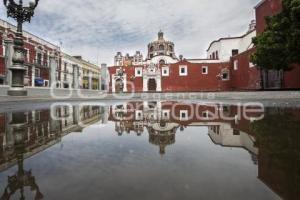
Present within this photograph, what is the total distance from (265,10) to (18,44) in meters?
20.3

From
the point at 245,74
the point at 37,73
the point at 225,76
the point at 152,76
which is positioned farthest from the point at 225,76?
the point at 37,73

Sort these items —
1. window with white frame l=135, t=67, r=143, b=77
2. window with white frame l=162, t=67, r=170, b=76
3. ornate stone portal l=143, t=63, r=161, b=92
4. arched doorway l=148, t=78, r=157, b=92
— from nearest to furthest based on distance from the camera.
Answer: ornate stone portal l=143, t=63, r=161, b=92, window with white frame l=162, t=67, r=170, b=76, arched doorway l=148, t=78, r=157, b=92, window with white frame l=135, t=67, r=143, b=77

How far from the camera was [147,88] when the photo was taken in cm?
3584

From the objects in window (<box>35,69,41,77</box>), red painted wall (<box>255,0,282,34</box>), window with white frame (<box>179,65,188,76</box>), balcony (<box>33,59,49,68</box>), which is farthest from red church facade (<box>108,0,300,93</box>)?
window (<box>35,69,41,77</box>)

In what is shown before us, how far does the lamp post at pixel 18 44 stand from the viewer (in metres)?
10.5

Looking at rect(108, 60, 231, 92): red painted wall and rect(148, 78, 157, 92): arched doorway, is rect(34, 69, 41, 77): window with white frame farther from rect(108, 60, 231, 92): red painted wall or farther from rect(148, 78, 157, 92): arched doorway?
rect(108, 60, 231, 92): red painted wall

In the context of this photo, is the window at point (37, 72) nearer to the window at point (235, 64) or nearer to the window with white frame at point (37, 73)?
the window with white frame at point (37, 73)

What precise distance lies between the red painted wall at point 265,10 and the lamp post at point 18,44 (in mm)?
16698

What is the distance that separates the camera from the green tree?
11800 millimetres

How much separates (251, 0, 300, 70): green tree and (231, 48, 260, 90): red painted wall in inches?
445

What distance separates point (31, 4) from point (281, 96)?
14809 mm

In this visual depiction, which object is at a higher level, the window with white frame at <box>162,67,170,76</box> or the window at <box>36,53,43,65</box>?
the window at <box>36,53,43,65</box>

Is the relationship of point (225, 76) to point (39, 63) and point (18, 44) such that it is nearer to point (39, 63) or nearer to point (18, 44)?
point (39, 63)

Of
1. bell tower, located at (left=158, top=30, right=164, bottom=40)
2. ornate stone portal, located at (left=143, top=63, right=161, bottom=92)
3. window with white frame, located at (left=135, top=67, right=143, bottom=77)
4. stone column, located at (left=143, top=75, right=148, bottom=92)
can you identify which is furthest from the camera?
bell tower, located at (left=158, top=30, right=164, bottom=40)
